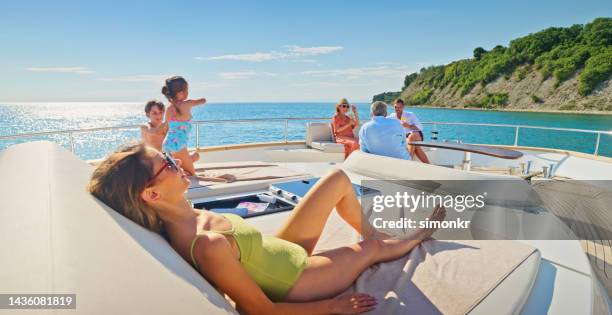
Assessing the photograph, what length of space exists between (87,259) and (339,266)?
0.84 metres

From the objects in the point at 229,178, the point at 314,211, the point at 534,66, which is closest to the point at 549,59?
the point at 534,66

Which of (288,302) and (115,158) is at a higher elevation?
(115,158)

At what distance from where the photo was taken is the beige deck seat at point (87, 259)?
53 centimetres

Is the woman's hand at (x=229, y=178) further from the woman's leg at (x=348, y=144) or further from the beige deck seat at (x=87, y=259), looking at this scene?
the woman's leg at (x=348, y=144)

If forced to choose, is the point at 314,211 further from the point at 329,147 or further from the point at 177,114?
the point at 329,147

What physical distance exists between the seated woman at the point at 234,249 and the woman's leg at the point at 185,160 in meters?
1.80

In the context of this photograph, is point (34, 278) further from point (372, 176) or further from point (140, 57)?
point (140, 57)

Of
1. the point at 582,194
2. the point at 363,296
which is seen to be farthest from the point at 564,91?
the point at 363,296

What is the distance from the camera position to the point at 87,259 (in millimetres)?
610

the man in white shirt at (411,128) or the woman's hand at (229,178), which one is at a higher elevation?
the man in white shirt at (411,128)

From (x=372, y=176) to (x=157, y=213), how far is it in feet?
5.71

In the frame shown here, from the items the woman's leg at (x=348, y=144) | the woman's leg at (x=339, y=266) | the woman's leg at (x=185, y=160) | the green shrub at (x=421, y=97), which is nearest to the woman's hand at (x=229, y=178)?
the woman's leg at (x=185, y=160)

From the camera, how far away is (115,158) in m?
0.97

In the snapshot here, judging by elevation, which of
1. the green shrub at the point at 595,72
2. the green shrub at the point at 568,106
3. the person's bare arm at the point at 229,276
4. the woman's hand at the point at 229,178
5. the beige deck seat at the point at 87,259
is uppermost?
the green shrub at the point at 595,72
